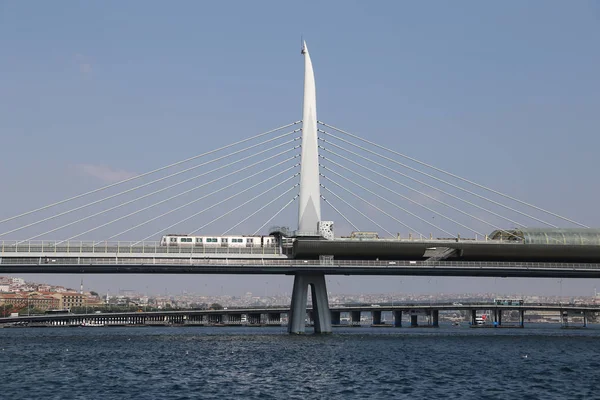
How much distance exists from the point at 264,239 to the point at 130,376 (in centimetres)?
5286

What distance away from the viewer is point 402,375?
50219mm

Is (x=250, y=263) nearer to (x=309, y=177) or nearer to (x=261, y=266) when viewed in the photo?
(x=261, y=266)

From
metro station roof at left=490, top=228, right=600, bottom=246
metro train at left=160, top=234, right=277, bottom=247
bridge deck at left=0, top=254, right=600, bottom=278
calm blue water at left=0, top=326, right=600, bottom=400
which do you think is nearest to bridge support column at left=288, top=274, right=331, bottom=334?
bridge deck at left=0, top=254, right=600, bottom=278

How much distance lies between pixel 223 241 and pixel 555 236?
43.7 metres

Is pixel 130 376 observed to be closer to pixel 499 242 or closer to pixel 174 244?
pixel 174 244

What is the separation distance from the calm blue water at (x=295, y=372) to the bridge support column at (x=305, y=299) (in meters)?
19.3

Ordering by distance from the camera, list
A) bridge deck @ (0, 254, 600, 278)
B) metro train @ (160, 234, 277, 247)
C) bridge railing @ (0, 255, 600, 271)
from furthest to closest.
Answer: metro train @ (160, 234, 277, 247) → bridge railing @ (0, 255, 600, 271) → bridge deck @ (0, 254, 600, 278)

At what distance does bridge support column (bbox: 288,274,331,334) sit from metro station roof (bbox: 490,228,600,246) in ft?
86.9

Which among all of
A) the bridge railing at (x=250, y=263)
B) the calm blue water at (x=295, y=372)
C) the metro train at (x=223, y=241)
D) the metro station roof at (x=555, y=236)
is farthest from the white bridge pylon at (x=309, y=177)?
the metro station roof at (x=555, y=236)

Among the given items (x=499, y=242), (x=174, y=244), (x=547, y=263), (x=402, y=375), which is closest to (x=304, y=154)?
(x=174, y=244)

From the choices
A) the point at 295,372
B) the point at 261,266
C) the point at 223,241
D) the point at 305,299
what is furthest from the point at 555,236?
the point at 295,372

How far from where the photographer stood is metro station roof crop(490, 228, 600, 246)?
10119 cm

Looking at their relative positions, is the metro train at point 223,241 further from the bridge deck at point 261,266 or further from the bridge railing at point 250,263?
the bridge deck at point 261,266

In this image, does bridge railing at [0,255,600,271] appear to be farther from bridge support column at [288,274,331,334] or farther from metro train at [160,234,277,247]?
metro train at [160,234,277,247]
